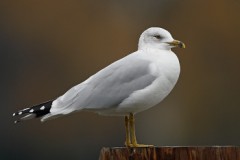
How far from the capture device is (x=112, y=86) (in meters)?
6.58

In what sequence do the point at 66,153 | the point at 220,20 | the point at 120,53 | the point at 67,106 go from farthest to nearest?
1. the point at 220,20
2. the point at 120,53
3. the point at 66,153
4. the point at 67,106

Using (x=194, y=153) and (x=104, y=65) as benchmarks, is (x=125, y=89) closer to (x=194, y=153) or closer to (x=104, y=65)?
(x=194, y=153)

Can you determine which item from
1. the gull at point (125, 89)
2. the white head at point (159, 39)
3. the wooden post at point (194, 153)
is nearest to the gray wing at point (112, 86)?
the gull at point (125, 89)

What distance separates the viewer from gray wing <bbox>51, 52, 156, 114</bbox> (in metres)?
6.54

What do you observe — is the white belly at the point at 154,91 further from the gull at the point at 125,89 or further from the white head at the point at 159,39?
the white head at the point at 159,39

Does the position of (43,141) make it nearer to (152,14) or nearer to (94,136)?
(94,136)

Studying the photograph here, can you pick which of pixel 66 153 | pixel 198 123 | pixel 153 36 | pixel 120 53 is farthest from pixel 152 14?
pixel 153 36

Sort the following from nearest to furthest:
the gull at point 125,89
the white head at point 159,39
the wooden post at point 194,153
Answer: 1. the wooden post at point 194,153
2. the gull at point 125,89
3. the white head at point 159,39

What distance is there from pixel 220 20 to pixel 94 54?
2.42 m

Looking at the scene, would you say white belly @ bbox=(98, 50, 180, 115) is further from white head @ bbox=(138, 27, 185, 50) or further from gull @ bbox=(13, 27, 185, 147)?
white head @ bbox=(138, 27, 185, 50)

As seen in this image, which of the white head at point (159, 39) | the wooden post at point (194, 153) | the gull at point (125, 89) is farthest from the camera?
the white head at point (159, 39)

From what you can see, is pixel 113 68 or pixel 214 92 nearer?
pixel 113 68

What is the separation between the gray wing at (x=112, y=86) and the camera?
6.54 meters

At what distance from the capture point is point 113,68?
258 inches
